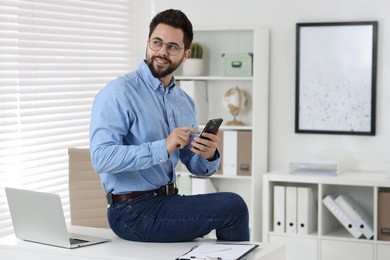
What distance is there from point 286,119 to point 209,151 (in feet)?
7.26

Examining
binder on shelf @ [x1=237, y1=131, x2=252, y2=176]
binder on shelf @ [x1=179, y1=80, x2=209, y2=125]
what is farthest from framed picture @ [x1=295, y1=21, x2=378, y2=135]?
binder on shelf @ [x1=179, y1=80, x2=209, y2=125]

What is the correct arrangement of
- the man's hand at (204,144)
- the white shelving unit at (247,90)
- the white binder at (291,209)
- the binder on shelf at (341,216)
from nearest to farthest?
the man's hand at (204,144)
the binder on shelf at (341,216)
the white binder at (291,209)
the white shelving unit at (247,90)

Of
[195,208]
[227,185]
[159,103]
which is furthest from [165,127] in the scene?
[227,185]

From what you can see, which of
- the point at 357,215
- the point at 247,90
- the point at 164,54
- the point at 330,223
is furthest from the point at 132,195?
the point at 247,90

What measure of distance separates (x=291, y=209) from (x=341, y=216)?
0.32 m

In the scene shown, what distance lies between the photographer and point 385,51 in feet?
15.8

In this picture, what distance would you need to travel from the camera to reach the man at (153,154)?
2824 millimetres

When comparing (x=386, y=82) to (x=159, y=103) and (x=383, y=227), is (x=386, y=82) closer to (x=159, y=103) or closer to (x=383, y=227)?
(x=383, y=227)

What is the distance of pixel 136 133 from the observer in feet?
9.77

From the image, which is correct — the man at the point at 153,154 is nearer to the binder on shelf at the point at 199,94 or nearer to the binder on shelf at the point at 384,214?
the binder on shelf at the point at 384,214

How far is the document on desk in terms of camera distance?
8.80 feet

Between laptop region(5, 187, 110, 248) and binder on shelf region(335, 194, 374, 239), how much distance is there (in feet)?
7.01

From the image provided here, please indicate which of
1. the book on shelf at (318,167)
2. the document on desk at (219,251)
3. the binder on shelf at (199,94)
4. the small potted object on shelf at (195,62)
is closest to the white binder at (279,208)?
the book on shelf at (318,167)

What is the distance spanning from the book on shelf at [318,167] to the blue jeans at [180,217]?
1.87m
